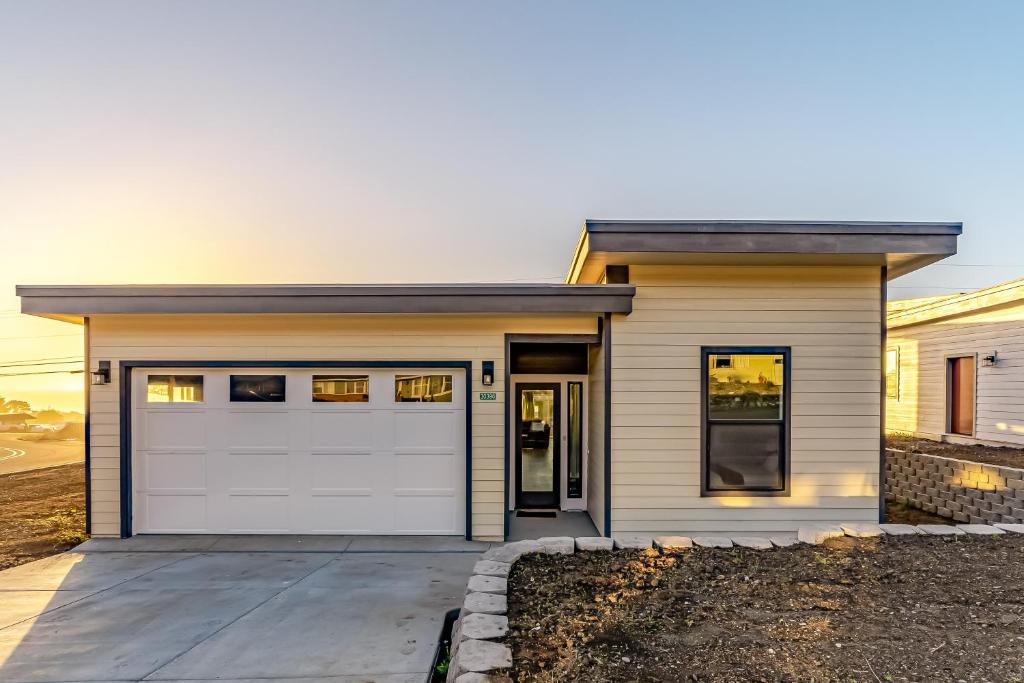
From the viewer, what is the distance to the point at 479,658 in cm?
293

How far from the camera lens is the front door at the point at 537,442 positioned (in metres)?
8.14

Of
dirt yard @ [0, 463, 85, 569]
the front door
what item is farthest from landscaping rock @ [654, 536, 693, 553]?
dirt yard @ [0, 463, 85, 569]

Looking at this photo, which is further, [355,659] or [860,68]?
[860,68]

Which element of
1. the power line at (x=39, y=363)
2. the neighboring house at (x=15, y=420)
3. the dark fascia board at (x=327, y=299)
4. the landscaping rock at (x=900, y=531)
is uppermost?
the dark fascia board at (x=327, y=299)

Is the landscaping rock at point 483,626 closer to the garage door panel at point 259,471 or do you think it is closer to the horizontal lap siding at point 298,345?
the horizontal lap siding at point 298,345

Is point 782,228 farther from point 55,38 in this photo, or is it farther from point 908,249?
point 55,38

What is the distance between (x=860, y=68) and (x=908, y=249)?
25.1ft

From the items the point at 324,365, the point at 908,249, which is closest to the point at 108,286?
the point at 324,365

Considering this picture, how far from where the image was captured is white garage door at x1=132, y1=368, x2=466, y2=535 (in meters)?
6.97

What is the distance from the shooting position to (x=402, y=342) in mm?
6930

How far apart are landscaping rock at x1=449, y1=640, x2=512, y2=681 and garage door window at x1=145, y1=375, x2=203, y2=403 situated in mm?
5459

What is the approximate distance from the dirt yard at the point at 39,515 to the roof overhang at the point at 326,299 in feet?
8.89

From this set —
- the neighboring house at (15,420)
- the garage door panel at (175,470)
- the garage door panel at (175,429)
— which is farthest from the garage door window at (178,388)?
the neighboring house at (15,420)

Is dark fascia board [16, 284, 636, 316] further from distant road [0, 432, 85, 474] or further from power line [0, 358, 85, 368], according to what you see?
power line [0, 358, 85, 368]
